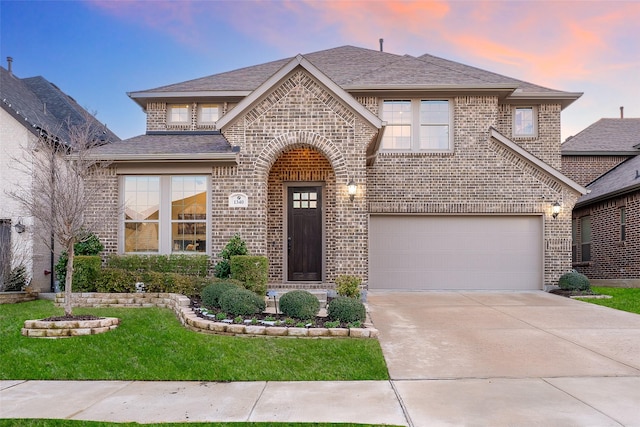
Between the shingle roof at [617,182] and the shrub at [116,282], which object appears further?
the shingle roof at [617,182]

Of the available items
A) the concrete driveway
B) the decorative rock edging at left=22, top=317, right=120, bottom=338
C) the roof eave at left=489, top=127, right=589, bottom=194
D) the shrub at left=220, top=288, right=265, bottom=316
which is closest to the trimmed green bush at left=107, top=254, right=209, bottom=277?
the shrub at left=220, top=288, right=265, bottom=316

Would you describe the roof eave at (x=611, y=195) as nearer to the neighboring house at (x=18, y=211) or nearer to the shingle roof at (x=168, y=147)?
the shingle roof at (x=168, y=147)

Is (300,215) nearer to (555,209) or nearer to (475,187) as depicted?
(475,187)

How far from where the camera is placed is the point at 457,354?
6.59 m

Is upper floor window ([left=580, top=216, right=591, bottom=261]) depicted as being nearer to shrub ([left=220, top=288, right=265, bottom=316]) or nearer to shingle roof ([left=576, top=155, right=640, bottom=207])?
shingle roof ([left=576, top=155, right=640, bottom=207])

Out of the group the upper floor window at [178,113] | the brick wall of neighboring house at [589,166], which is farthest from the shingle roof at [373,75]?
the brick wall of neighboring house at [589,166]

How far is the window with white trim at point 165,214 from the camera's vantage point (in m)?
11.7

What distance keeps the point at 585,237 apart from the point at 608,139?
4877mm

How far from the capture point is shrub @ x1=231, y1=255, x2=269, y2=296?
10.4 meters

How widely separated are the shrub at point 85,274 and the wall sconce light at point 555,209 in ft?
41.0

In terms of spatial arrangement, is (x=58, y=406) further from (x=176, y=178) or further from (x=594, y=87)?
(x=594, y=87)

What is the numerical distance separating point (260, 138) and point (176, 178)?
2455 mm

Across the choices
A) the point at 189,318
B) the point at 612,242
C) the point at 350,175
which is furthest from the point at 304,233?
the point at 612,242

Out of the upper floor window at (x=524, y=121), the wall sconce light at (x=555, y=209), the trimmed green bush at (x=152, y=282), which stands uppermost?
the upper floor window at (x=524, y=121)
